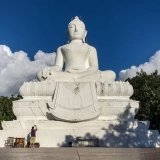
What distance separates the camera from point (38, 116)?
13.2 meters

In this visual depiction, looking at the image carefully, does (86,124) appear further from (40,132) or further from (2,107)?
(2,107)

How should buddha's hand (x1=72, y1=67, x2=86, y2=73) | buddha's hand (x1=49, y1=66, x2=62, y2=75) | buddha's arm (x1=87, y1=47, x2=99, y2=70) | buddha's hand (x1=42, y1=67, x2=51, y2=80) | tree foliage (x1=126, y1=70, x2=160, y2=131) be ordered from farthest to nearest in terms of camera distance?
1. tree foliage (x1=126, y1=70, x2=160, y2=131)
2. buddha's arm (x1=87, y1=47, x2=99, y2=70)
3. buddha's hand (x1=72, y1=67, x2=86, y2=73)
4. buddha's hand (x1=49, y1=66, x2=62, y2=75)
5. buddha's hand (x1=42, y1=67, x2=51, y2=80)

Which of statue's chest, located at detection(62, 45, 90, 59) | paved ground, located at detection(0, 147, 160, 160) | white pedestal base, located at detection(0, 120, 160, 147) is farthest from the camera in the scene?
statue's chest, located at detection(62, 45, 90, 59)

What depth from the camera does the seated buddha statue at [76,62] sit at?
14.0m

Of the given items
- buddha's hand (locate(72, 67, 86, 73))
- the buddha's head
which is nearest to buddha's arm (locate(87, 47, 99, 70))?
buddha's hand (locate(72, 67, 86, 73))

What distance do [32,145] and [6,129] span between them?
203cm

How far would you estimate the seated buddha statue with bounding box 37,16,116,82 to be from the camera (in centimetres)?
1402

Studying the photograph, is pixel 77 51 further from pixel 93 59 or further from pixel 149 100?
pixel 149 100

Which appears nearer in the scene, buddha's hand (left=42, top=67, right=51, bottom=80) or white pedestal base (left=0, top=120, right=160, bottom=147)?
white pedestal base (left=0, top=120, right=160, bottom=147)

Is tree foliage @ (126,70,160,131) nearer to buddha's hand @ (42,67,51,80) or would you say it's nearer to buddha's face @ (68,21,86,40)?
buddha's face @ (68,21,86,40)

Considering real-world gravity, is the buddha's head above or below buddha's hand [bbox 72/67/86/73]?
above

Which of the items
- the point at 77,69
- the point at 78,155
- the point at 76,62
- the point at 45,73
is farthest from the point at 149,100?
the point at 78,155

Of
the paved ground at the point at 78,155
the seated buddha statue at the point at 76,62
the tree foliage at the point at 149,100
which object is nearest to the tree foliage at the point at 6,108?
the tree foliage at the point at 149,100

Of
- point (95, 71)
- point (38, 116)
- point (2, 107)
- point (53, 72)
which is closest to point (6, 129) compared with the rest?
point (38, 116)
